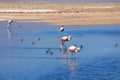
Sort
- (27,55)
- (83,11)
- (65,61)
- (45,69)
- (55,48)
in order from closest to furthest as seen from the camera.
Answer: (45,69), (65,61), (27,55), (55,48), (83,11)

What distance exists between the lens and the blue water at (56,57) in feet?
81.3

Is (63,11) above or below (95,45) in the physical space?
above

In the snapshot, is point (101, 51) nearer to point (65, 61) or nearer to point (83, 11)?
point (65, 61)

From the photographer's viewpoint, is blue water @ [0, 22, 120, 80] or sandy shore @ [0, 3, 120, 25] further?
sandy shore @ [0, 3, 120, 25]

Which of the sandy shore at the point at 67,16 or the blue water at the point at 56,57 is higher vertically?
the sandy shore at the point at 67,16

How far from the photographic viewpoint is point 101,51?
31.2 m

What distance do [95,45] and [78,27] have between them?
559 inches

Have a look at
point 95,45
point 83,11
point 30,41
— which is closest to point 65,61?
point 95,45

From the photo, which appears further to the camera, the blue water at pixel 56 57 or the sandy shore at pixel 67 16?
the sandy shore at pixel 67 16

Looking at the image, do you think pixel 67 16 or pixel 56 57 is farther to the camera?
pixel 67 16

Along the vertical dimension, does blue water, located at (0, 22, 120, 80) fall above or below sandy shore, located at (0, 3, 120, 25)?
below

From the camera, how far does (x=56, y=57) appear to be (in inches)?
1163

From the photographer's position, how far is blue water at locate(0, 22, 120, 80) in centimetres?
2478

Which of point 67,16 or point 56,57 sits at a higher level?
point 67,16
